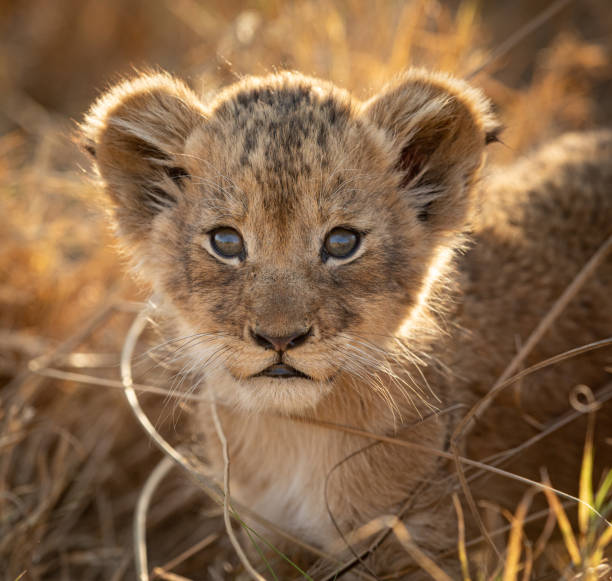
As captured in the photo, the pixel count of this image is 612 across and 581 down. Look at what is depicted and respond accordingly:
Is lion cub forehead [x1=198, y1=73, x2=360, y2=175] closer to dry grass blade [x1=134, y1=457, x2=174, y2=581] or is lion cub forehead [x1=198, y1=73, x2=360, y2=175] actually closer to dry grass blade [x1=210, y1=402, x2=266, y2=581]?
dry grass blade [x1=210, y1=402, x2=266, y2=581]

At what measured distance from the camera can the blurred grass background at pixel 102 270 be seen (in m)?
3.83

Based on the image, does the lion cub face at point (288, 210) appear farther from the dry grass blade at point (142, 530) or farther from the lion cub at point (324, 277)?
the dry grass blade at point (142, 530)

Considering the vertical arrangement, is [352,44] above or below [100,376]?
above

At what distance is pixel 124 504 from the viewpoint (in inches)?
168

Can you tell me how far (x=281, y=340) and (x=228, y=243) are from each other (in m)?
0.48

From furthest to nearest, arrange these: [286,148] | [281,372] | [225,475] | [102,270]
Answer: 1. [102,270]
2. [225,475]
3. [286,148]
4. [281,372]

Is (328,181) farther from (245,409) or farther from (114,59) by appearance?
(114,59)

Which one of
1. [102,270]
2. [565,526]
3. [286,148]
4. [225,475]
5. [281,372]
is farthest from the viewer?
[102,270]

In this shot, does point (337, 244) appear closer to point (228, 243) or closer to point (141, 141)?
point (228, 243)

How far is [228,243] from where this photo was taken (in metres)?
2.63

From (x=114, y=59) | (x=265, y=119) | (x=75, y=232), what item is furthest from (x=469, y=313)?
Result: (x=114, y=59)

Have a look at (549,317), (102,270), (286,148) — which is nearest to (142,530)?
(286,148)

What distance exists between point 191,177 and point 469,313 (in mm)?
1384

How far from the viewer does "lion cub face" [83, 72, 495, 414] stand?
98.1 inches
